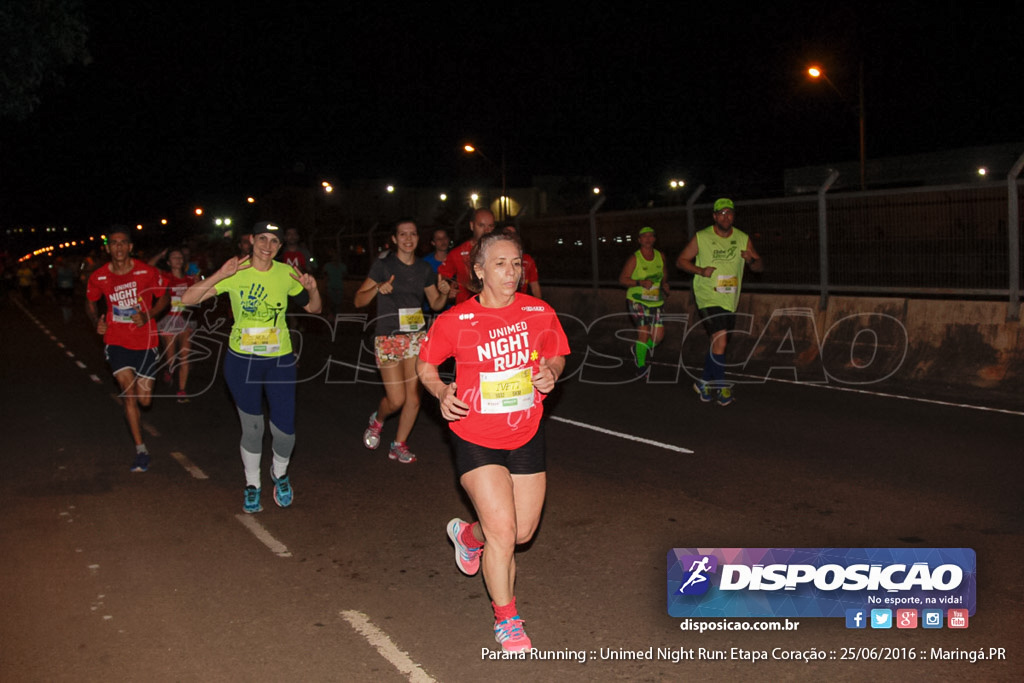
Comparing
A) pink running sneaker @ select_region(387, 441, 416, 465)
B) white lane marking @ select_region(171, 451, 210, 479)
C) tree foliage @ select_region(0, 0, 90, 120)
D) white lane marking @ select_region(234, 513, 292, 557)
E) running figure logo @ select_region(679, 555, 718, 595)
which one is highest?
tree foliage @ select_region(0, 0, 90, 120)

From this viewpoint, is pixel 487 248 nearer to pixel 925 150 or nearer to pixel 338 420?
pixel 338 420

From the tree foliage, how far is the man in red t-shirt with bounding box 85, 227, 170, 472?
6627 mm

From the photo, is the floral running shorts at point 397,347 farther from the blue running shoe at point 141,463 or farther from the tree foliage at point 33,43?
the tree foliage at point 33,43

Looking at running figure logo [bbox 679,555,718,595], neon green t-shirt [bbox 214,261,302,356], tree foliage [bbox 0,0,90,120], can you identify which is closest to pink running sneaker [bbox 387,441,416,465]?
neon green t-shirt [bbox 214,261,302,356]

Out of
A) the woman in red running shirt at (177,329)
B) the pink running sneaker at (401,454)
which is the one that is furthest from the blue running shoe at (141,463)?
the woman in red running shirt at (177,329)

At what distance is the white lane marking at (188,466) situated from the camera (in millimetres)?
8047

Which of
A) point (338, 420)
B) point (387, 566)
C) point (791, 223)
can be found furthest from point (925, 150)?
point (387, 566)

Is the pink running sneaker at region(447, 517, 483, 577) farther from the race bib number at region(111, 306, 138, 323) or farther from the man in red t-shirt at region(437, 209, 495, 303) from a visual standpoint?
the race bib number at region(111, 306, 138, 323)

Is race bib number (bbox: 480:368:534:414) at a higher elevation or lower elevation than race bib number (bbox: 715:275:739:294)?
lower

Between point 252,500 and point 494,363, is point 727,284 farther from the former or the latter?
point 494,363

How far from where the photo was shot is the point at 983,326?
10969 millimetres

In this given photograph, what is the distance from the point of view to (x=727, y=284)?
1034 centimetres

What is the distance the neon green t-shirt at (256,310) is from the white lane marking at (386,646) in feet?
7.65

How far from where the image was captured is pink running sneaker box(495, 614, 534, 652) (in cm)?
429
